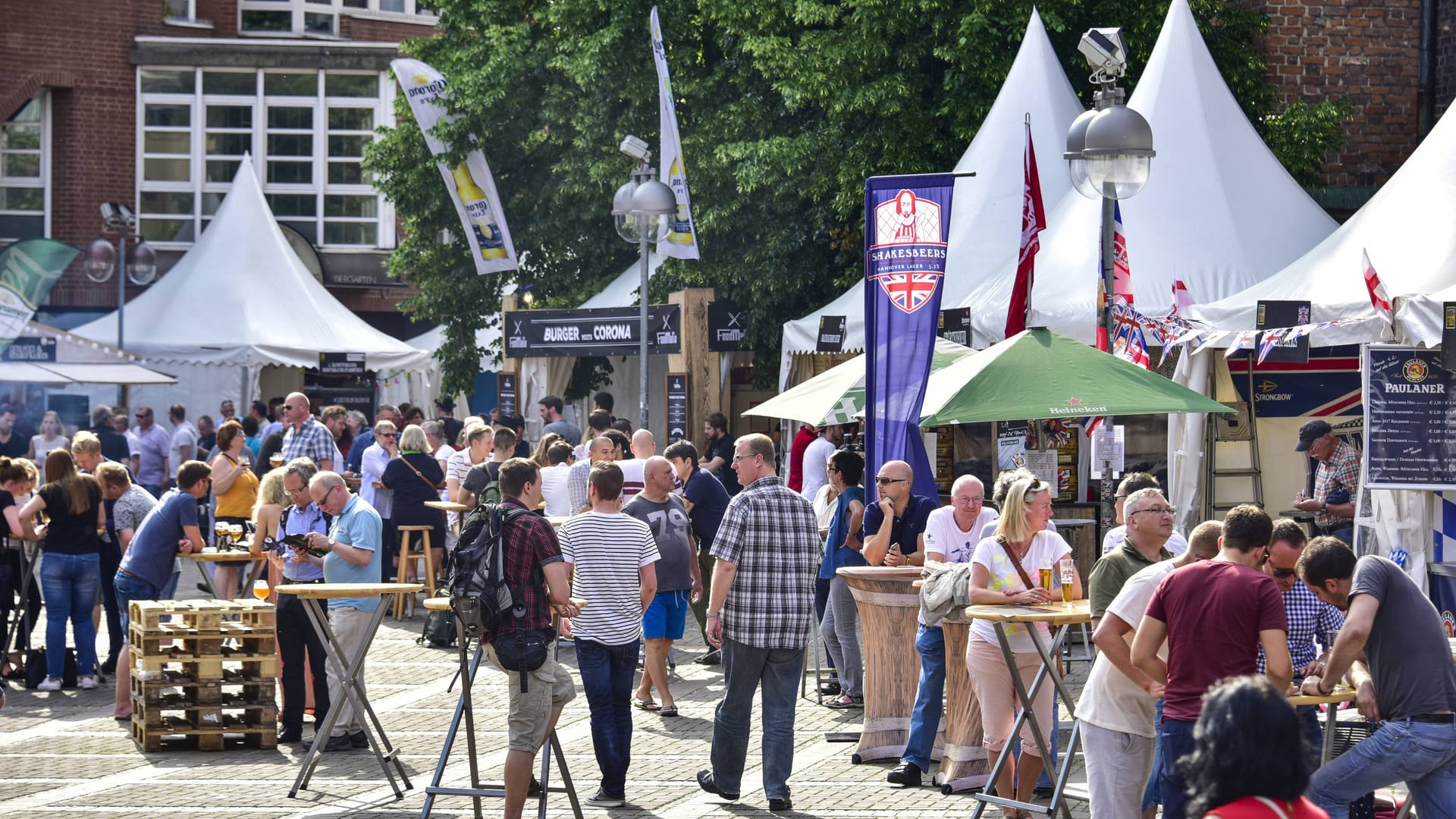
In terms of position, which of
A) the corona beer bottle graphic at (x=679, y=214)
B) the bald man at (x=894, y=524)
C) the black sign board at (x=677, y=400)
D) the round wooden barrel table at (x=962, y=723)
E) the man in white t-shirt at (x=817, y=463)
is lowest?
the round wooden barrel table at (x=962, y=723)

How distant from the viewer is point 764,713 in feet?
29.3

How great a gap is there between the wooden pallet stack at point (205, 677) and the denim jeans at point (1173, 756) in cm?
641

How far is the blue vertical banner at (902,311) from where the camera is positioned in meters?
10.6

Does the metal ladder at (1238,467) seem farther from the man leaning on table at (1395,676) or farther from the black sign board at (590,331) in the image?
the man leaning on table at (1395,676)

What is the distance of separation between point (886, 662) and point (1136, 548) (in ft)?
9.55

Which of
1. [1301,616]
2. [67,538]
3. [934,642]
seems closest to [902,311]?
[934,642]

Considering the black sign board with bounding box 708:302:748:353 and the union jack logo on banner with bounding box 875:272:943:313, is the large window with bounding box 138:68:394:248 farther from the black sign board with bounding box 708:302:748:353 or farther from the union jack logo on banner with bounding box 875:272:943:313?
the union jack logo on banner with bounding box 875:272:943:313

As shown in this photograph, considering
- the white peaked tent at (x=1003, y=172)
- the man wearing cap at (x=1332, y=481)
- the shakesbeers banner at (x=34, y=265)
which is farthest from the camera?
the shakesbeers banner at (x=34, y=265)

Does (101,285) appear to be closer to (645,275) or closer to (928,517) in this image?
(645,275)

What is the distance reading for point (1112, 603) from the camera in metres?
6.45

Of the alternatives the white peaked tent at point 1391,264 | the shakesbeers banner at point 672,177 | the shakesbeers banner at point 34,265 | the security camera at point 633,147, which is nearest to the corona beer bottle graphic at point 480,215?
the shakesbeers banner at point 672,177

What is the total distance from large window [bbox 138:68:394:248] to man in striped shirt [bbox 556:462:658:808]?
1036 inches

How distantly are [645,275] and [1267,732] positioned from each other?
46.0 ft

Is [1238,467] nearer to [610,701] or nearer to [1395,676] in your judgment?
[610,701]
